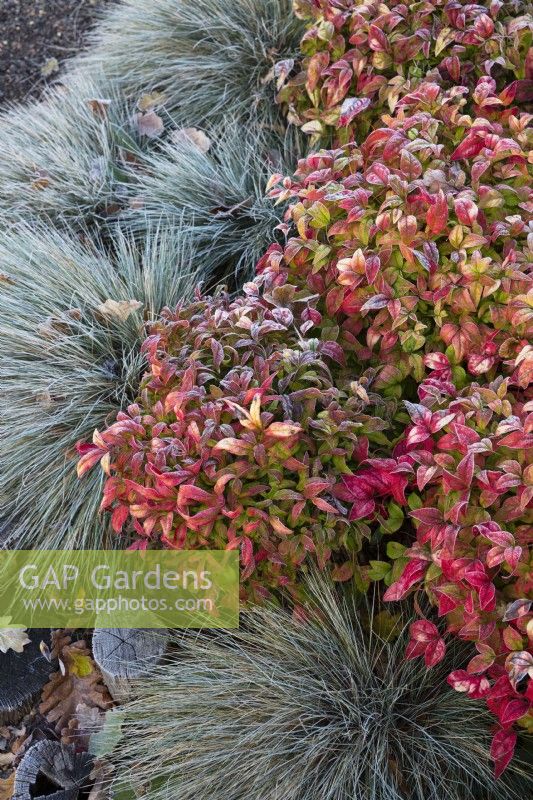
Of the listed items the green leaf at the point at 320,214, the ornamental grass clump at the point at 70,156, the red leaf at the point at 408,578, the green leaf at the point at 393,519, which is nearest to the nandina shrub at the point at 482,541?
the red leaf at the point at 408,578

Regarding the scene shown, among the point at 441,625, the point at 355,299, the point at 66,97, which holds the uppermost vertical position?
the point at 66,97

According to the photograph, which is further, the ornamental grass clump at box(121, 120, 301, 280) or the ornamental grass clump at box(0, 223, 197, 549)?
the ornamental grass clump at box(121, 120, 301, 280)

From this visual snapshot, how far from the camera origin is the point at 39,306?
2.62m

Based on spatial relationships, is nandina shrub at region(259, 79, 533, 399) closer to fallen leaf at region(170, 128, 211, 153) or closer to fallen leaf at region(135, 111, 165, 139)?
fallen leaf at region(170, 128, 211, 153)

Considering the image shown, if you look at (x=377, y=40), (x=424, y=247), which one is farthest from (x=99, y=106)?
(x=424, y=247)

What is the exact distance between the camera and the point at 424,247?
1.90m

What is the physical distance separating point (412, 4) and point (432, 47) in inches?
5.8

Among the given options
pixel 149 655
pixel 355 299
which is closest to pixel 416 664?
pixel 149 655

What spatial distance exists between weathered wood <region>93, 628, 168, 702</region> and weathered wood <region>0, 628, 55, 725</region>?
8.1 inches

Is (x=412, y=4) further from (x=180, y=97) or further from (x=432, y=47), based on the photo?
(x=180, y=97)

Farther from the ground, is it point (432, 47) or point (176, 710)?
point (432, 47)

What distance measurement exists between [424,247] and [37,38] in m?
A: 3.37

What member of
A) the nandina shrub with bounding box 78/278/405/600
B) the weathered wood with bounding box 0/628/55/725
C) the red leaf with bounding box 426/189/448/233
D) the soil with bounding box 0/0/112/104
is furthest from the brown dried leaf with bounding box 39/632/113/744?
the soil with bounding box 0/0/112/104

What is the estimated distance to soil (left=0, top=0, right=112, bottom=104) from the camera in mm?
4172
